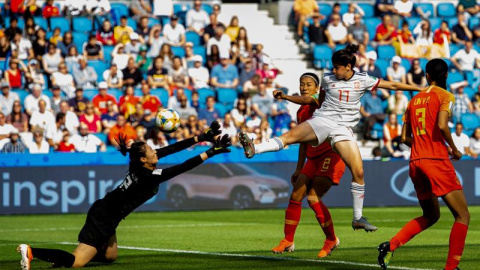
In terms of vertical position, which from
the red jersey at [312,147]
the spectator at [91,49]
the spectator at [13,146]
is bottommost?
the spectator at [13,146]

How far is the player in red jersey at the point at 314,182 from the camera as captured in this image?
37.0 ft

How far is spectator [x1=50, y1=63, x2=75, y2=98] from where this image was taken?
22766 mm

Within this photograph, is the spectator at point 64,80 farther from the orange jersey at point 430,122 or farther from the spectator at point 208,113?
the orange jersey at point 430,122

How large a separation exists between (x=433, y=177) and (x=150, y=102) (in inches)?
556

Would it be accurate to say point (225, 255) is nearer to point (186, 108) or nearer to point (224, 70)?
point (186, 108)

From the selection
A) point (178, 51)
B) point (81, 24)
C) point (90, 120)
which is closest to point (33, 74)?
point (90, 120)

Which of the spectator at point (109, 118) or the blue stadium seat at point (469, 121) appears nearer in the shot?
the spectator at point (109, 118)

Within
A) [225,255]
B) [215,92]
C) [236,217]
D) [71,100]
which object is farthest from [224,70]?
[225,255]

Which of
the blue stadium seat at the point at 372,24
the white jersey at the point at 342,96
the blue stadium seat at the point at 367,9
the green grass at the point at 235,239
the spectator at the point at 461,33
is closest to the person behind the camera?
the green grass at the point at 235,239

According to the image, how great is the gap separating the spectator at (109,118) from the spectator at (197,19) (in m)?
4.77

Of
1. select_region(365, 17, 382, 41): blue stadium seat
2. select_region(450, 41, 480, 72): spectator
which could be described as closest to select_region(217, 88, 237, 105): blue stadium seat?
select_region(365, 17, 382, 41): blue stadium seat

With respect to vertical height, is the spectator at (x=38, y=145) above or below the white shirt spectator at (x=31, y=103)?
below

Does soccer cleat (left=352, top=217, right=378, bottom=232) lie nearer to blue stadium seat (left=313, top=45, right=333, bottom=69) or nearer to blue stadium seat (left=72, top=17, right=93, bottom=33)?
blue stadium seat (left=72, top=17, right=93, bottom=33)

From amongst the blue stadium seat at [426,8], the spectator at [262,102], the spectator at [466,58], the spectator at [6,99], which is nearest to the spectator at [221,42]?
the spectator at [262,102]
